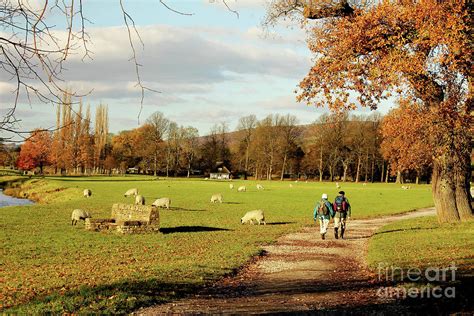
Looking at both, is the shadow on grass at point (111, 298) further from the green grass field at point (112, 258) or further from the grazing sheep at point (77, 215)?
the grazing sheep at point (77, 215)

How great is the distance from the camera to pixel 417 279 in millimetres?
12977

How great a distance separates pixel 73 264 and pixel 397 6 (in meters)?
16.8

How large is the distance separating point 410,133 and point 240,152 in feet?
404

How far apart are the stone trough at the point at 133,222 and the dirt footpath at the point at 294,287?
798 centimetres

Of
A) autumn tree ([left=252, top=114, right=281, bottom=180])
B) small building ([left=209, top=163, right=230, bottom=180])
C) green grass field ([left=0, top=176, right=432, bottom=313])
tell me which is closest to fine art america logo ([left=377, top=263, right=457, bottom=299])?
green grass field ([left=0, top=176, right=432, bottom=313])

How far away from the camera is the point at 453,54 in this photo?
60.7 ft

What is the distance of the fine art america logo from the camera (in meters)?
11.4

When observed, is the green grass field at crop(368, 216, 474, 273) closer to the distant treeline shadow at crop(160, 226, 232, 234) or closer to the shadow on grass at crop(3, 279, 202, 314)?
the shadow on grass at crop(3, 279, 202, 314)

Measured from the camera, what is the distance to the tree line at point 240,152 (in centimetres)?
11906

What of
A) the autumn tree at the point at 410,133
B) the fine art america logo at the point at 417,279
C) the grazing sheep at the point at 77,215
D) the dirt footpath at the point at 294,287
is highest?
the autumn tree at the point at 410,133

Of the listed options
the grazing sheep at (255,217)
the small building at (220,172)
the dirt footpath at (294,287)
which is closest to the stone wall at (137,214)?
the grazing sheep at (255,217)

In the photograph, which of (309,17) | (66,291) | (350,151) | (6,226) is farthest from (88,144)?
(66,291)

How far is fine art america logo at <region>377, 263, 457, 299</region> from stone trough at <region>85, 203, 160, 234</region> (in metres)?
13.7

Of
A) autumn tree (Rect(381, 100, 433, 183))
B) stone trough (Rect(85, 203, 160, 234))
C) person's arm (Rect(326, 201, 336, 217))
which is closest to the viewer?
person's arm (Rect(326, 201, 336, 217))
